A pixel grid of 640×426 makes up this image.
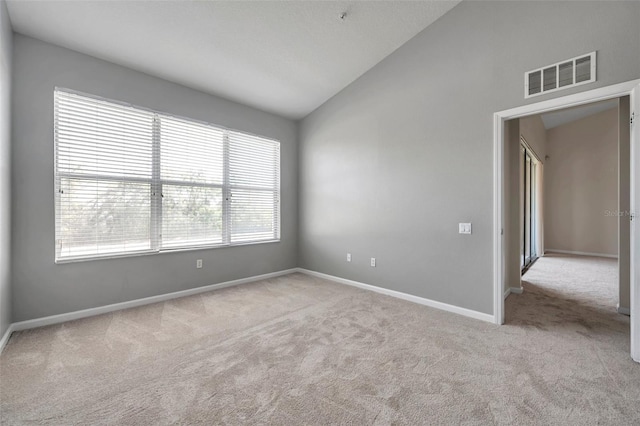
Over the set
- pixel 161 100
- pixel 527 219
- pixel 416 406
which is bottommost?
pixel 416 406

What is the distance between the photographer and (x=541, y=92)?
2.63m

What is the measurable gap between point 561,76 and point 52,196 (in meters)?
5.11

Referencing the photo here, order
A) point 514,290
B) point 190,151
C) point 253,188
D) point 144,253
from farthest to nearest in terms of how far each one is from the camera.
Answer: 1. point 253,188
2. point 514,290
3. point 190,151
4. point 144,253

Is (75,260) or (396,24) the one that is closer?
(75,260)

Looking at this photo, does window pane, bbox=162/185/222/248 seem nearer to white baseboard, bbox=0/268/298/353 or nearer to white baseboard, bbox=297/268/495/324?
white baseboard, bbox=0/268/298/353

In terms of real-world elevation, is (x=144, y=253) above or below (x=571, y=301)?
above

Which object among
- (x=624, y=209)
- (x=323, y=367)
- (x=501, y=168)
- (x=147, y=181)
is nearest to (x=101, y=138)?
(x=147, y=181)

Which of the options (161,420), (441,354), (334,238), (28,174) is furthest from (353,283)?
(28,174)

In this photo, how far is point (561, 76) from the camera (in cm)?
252

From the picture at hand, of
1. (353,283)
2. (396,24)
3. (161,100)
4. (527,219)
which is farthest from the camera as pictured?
(527,219)

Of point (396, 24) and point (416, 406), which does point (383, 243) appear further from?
point (396, 24)

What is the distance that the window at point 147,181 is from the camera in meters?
2.97

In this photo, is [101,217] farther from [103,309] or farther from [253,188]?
[253,188]

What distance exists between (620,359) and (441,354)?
137 centimetres
